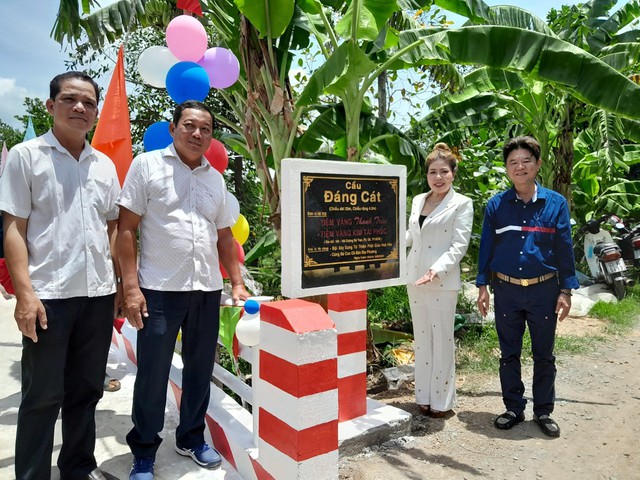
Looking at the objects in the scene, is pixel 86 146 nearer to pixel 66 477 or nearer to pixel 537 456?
pixel 66 477

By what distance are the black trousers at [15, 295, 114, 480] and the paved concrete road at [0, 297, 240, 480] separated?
0.35 meters

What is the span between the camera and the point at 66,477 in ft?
7.72

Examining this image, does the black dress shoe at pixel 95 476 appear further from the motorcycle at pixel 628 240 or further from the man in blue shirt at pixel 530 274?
the motorcycle at pixel 628 240

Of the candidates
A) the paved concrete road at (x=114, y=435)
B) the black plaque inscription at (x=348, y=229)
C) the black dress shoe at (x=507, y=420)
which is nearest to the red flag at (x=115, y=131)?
the black plaque inscription at (x=348, y=229)

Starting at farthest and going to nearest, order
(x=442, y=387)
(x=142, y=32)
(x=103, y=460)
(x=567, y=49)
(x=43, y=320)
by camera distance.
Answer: (x=142, y=32) < (x=567, y=49) < (x=442, y=387) < (x=103, y=460) < (x=43, y=320)

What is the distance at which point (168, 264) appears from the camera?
237 centimetres

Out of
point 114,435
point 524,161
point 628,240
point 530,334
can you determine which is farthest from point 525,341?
point 628,240

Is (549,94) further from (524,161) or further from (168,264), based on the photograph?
(168,264)

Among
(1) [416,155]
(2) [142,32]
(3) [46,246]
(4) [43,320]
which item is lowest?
(4) [43,320]

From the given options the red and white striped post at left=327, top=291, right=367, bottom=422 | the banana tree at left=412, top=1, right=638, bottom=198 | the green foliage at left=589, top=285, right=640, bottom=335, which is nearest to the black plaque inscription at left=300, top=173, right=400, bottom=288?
the red and white striped post at left=327, top=291, right=367, bottom=422

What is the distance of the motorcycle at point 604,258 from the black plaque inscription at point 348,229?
20.8 ft

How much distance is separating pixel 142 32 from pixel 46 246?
792cm

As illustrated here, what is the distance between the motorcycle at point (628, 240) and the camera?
8.77 m

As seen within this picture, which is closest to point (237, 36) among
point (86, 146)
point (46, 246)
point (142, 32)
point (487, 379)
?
point (86, 146)
